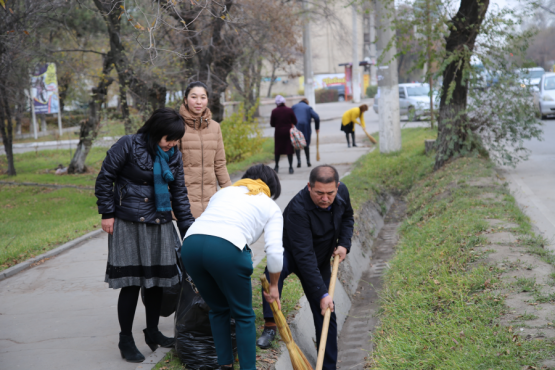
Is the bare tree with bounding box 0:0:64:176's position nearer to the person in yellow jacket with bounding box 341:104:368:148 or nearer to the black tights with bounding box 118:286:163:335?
the black tights with bounding box 118:286:163:335

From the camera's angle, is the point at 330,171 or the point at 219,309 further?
the point at 330,171

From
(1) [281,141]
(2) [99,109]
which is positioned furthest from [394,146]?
(2) [99,109]

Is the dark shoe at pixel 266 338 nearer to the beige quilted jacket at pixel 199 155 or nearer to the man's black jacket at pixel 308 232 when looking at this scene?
the man's black jacket at pixel 308 232

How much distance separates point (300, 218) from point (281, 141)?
8570 mm

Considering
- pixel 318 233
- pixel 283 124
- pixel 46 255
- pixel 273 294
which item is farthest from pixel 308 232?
pixel 283 124

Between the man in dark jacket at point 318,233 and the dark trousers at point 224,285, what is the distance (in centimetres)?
58

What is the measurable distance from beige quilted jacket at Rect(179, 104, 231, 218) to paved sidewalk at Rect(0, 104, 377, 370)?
1.14 m

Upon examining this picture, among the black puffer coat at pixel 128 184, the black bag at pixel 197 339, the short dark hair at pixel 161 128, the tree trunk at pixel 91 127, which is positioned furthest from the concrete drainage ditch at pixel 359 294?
the tree trunk at pixel 91 127

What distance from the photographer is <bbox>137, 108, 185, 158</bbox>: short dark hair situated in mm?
3631

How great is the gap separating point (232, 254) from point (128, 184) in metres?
1.09

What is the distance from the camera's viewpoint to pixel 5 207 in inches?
440

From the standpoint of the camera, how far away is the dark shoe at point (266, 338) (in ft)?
12.8

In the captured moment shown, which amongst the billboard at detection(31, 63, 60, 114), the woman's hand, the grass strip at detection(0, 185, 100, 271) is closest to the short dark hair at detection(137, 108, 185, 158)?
the woman's hand

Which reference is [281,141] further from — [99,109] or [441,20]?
[99,109]
